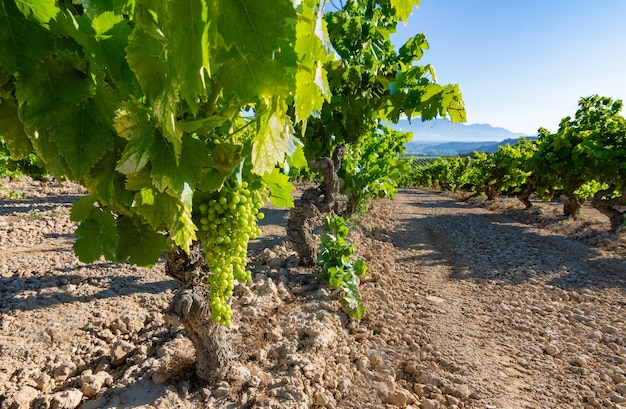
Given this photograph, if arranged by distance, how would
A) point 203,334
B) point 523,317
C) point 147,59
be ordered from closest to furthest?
point 147,59 < point 203,334 < point 523,317

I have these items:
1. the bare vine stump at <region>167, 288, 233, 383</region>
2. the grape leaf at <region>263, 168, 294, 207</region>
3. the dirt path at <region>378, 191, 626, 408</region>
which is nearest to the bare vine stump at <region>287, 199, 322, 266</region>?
the dirt path at <region>378, 191, 626, 408</region>

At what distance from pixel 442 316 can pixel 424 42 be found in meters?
3.50

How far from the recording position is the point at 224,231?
66.8 inches

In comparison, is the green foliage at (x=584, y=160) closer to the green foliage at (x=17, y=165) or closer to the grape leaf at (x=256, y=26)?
the grape leaf at (x=256, y=26)

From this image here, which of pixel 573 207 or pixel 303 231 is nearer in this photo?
pixel 303 231

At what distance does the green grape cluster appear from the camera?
168 cm

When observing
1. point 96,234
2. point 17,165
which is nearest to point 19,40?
point 96,234

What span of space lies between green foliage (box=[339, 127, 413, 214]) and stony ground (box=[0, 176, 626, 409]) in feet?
5.61

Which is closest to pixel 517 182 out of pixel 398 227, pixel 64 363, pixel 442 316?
pixel 398 227

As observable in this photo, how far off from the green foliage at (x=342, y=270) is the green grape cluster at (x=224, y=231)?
246 centimetres

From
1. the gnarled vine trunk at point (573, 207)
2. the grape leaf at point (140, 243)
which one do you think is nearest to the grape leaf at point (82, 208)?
the grape leaf at point (140, 243)

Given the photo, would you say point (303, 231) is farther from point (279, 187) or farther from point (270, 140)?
point (270, 140)

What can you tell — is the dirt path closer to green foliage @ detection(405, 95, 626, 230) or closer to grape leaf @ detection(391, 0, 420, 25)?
grape leaf @ detection(391, 0, 420, 25)

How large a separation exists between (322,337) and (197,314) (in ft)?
4.68
